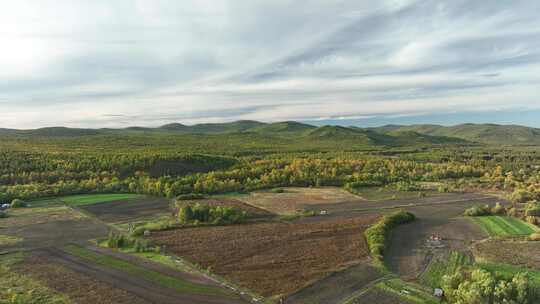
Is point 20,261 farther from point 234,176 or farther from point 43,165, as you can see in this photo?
point 43,165

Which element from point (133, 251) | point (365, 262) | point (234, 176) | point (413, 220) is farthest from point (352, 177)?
point (133, 251)

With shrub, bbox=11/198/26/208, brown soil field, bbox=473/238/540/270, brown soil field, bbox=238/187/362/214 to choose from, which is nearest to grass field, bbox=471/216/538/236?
brown soil field, bbox=473/238/540/270

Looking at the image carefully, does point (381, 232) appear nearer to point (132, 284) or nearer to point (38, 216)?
point (132, 284)

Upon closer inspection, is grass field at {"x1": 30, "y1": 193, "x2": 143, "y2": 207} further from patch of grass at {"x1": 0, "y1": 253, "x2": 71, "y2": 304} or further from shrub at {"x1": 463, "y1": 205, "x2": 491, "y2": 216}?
shrub at {"x1": 463, "y1": 205, "x2": 491, "y2": 216}

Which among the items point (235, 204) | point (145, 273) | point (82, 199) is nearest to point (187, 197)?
point (235, 204)

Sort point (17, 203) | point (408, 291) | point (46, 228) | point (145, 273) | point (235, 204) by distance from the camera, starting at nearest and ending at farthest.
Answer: point (408, 291), point (145, 273), point (46, 228), point (17, 203), point (235, 204)
